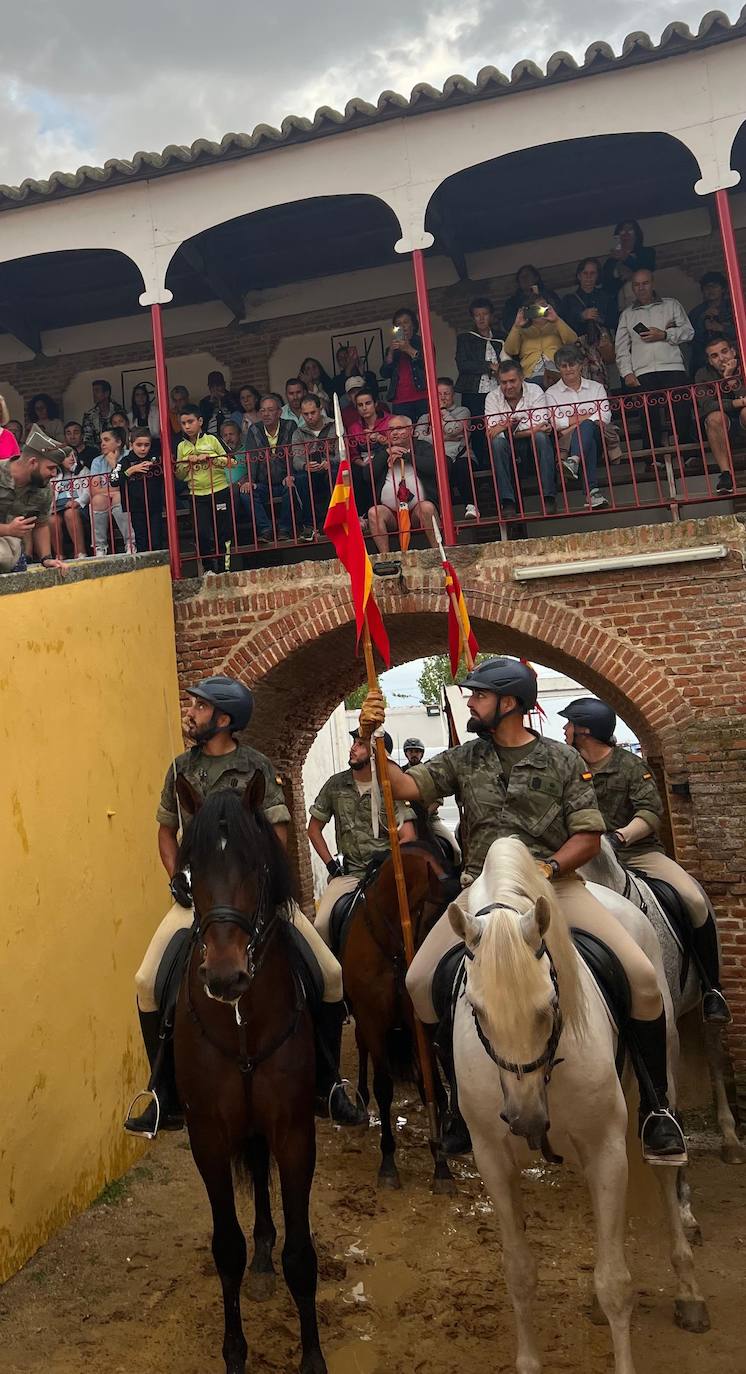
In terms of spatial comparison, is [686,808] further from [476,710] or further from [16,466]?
[16,466]


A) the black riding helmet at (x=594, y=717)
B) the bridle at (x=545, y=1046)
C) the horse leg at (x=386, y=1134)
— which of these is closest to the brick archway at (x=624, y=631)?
the black riding helmet at (x=594, y=717)

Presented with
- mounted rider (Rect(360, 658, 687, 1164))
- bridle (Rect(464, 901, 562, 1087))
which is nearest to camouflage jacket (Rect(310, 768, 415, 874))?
mounted rider (Rect(360, 658, 687, 1164))

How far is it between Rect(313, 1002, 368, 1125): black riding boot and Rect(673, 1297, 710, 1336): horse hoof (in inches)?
59.8

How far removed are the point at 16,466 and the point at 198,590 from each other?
87.0 inches

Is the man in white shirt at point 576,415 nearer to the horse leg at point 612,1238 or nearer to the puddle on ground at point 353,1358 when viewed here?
the horse leg at point 612,1238

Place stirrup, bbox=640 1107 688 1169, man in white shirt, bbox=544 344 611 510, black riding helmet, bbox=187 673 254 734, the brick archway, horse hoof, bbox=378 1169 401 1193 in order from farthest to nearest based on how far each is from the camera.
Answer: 1. man in white shirt, bbox=544 344 611 510
2. the brick archway
3. horse hoof, bbox=378 1169 401 1193
4. black riding helmet, bbox=187 673 254 734
5. stirrup, bbox=640 1107 688 1169

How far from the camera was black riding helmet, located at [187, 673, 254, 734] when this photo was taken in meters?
4.49

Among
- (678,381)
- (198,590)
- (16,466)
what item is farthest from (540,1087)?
(678,381)

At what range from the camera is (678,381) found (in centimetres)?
928

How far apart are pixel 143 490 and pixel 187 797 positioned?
6152mm

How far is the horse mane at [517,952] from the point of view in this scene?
323 cm

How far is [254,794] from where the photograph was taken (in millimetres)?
3916

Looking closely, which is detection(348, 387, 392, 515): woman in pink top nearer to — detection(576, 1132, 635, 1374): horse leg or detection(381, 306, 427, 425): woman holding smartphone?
detection(381, 306, 427, 425): woman holding smartphone

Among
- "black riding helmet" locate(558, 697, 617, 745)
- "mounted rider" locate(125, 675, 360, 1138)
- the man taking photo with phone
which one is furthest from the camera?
the man taking photo with phone
